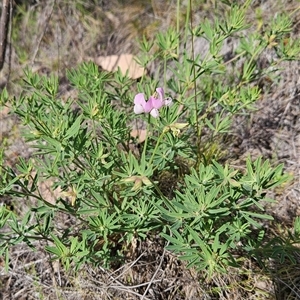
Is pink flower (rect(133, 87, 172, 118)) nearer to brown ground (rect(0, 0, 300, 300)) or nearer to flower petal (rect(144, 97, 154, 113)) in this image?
flower petal (rect(144, 97, 154, 113))

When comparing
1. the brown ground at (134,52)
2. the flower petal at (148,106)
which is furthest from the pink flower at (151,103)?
the brown ground at (134,52)

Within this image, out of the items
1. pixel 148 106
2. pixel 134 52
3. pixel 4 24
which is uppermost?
pixel 148 106

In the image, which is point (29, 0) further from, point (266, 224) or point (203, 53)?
point (266, 224)

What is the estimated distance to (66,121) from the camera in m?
1.98

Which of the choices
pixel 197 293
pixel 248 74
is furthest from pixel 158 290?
pixel 248 74

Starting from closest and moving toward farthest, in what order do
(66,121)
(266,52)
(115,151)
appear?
(66,121)
(115,151)
(266,52)

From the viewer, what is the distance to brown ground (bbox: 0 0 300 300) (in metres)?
2.24

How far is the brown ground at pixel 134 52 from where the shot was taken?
2.24m

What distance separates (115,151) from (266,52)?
1321mm

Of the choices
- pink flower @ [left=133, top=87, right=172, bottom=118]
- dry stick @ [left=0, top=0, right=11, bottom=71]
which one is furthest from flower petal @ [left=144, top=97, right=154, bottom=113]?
dry stick @ [left=0, top=0, right=11, bottom=71]

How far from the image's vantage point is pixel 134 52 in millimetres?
3344

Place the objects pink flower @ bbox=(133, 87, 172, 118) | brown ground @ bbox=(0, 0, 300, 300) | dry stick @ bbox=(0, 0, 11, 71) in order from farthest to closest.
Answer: dry stick @ bbox=(0, 0, 11, 71) → brown ground @ bbox=(0, 0, 300, 300) → pink flower @ bbox=(133, 87, 172, 118)

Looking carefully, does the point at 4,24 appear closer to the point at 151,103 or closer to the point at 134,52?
the point at 134,52

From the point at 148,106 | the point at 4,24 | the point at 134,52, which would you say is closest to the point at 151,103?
Result: the point at 148,106
